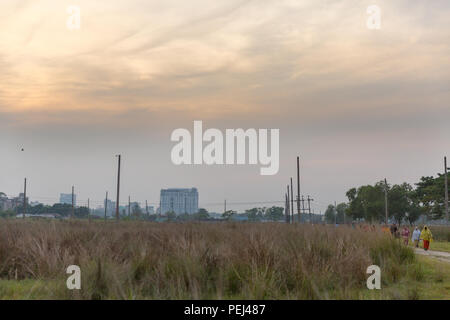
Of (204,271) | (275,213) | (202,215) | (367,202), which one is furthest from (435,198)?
(275,213)

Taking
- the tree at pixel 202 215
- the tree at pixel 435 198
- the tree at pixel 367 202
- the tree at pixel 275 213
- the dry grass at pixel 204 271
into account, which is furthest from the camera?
the tree at pixel 275 213

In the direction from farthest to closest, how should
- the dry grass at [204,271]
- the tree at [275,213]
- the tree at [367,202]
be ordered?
1. the tree at [275,213]
2. the tree at [367,202]
3. the dry grass at [204,271]

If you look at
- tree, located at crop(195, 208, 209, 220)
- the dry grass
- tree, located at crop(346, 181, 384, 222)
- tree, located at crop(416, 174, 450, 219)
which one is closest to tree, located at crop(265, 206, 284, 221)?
tree, located at crop(195, 208, 209, 220)

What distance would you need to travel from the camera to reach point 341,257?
36.1 feet

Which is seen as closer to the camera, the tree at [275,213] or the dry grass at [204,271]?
the dry grass at [204,271]

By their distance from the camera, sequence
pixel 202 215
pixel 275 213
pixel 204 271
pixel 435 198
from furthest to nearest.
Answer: pixel 275 213 < pixel 202 215 < pixel 435 198 < pixel 204 271

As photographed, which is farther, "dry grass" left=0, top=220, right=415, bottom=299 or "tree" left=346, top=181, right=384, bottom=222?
"tree" left=346, top=181, right=384, bottom=222

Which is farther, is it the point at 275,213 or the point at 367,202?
the point at 275,213

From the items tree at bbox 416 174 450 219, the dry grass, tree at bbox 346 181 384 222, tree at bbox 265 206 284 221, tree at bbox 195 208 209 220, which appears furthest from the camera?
tree at bbox 265 206 284 221

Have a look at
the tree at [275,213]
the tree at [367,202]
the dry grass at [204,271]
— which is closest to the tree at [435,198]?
the tree at [367,202]

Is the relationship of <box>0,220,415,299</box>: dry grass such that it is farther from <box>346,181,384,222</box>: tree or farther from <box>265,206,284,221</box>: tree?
<box>265,206,284,221</box>: tree

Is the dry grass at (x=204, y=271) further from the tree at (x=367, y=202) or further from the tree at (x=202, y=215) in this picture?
the tree at (x=202, y=215)

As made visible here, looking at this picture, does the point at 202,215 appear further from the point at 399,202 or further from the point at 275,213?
the point at 399,202

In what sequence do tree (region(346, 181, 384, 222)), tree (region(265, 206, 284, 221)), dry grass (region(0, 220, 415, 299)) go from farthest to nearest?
tree (region(265, 206, 284, 221)) → tree (region(346, 181, 384, 222)) → dry grass (region(0, 220, 415, 299))
